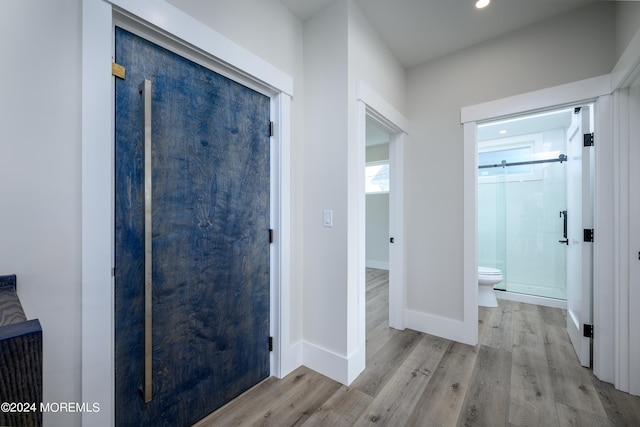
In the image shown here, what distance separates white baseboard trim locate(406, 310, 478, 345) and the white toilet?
42.9 inches

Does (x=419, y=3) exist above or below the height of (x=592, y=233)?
above

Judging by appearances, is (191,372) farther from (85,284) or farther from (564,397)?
(564,397)

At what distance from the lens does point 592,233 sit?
2.00 metres

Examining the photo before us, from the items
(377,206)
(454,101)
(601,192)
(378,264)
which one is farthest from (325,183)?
(378,264)

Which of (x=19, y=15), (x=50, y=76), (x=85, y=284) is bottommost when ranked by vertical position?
(x=85, y=284)

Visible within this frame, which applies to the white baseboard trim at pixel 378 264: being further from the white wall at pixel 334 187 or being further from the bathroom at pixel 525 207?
the white wall at pixel 334 187

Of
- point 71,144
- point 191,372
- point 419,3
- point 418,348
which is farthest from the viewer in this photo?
point 418,348

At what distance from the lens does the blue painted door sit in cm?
123

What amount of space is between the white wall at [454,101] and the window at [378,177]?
2748 mm

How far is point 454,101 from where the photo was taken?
2578mm

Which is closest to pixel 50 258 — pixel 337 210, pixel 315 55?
pixel 337 210

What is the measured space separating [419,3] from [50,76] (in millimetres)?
2277

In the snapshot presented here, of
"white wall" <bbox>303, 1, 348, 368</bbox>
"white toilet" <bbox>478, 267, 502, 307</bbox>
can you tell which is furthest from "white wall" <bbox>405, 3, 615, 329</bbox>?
"white wall" <bbox>303, 1, 348, 368</bbox>

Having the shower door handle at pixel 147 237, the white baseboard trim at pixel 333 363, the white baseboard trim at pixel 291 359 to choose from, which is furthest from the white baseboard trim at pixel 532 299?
the shower door handle at pixel 147 237
